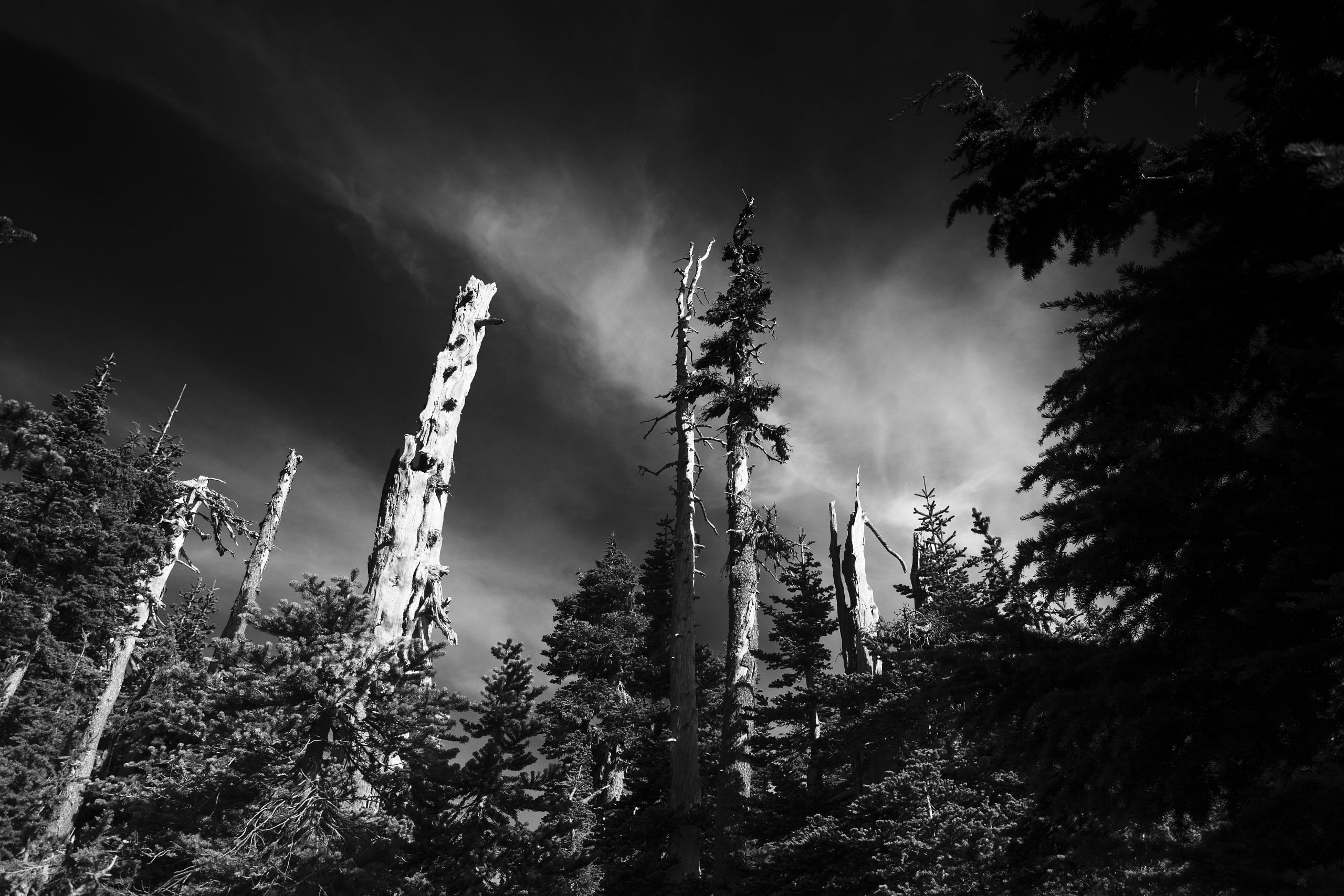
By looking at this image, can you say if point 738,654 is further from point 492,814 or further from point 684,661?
point 492,814

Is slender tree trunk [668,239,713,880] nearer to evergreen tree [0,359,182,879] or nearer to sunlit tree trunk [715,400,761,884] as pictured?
sunlit tree trunk [715,400,761,884]

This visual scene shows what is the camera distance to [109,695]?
18.2 meters

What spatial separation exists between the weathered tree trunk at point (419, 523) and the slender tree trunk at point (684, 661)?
4286 millimetres

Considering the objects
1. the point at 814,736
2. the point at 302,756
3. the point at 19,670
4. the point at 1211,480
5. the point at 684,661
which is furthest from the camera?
the point at 19,670

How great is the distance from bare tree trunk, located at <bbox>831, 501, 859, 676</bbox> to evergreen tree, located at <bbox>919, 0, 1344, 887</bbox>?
507 inches

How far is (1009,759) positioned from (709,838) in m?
9.17

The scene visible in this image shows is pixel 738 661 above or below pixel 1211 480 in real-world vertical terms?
above

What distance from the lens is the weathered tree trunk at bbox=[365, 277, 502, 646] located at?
771 cm

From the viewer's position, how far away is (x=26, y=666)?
17.9 meters

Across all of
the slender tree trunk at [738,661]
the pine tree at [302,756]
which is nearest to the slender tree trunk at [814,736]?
the slender tree trunk at [738,661]

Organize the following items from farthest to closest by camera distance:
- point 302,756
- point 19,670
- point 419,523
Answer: point 19,670 < point 419,523 < point 302,756

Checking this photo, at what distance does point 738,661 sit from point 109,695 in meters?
19.1

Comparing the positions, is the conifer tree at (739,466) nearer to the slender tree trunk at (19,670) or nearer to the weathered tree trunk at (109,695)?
the weathered tree trunk at (109,695)

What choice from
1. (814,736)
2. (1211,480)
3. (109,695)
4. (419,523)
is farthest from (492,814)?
(109,695)
